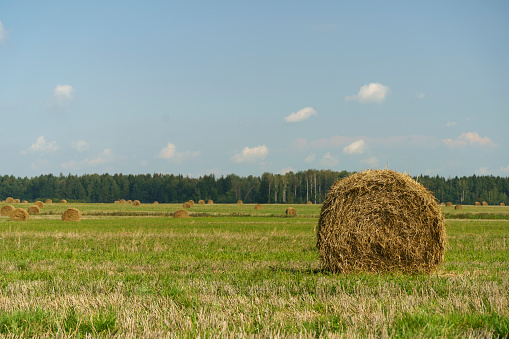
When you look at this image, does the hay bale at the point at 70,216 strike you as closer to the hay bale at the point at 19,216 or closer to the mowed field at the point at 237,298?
the hay bale at the point at 19,216

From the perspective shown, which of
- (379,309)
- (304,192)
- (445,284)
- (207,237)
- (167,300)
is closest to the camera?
(379,309)

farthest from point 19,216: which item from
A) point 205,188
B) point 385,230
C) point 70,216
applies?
point 205,188

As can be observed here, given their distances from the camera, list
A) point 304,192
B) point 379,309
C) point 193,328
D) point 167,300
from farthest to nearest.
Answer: point 304,192 → point 167,300 → point 379,309 → point 193,328

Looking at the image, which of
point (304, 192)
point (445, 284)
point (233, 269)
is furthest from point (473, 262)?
point (304, 192)

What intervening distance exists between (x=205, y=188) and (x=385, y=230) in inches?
5832

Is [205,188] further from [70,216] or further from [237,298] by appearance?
[237,298]

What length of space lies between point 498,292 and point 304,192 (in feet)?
483

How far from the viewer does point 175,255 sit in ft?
55.4

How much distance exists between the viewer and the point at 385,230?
42.7 feet

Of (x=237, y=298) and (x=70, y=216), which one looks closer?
(x=237, y=298)

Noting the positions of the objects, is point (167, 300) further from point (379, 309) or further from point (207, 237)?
point (207, 237)

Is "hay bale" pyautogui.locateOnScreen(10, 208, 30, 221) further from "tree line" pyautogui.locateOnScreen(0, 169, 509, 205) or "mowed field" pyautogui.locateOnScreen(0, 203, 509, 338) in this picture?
"tree line" pyautogui.locateOnScreen(0, 169, 509, 205)

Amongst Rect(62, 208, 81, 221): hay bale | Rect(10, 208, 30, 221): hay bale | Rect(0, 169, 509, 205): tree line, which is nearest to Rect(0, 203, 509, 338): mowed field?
Rect(62, 208, 81, 221): hay bale

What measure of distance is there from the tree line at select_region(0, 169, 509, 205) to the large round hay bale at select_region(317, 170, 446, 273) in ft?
443
